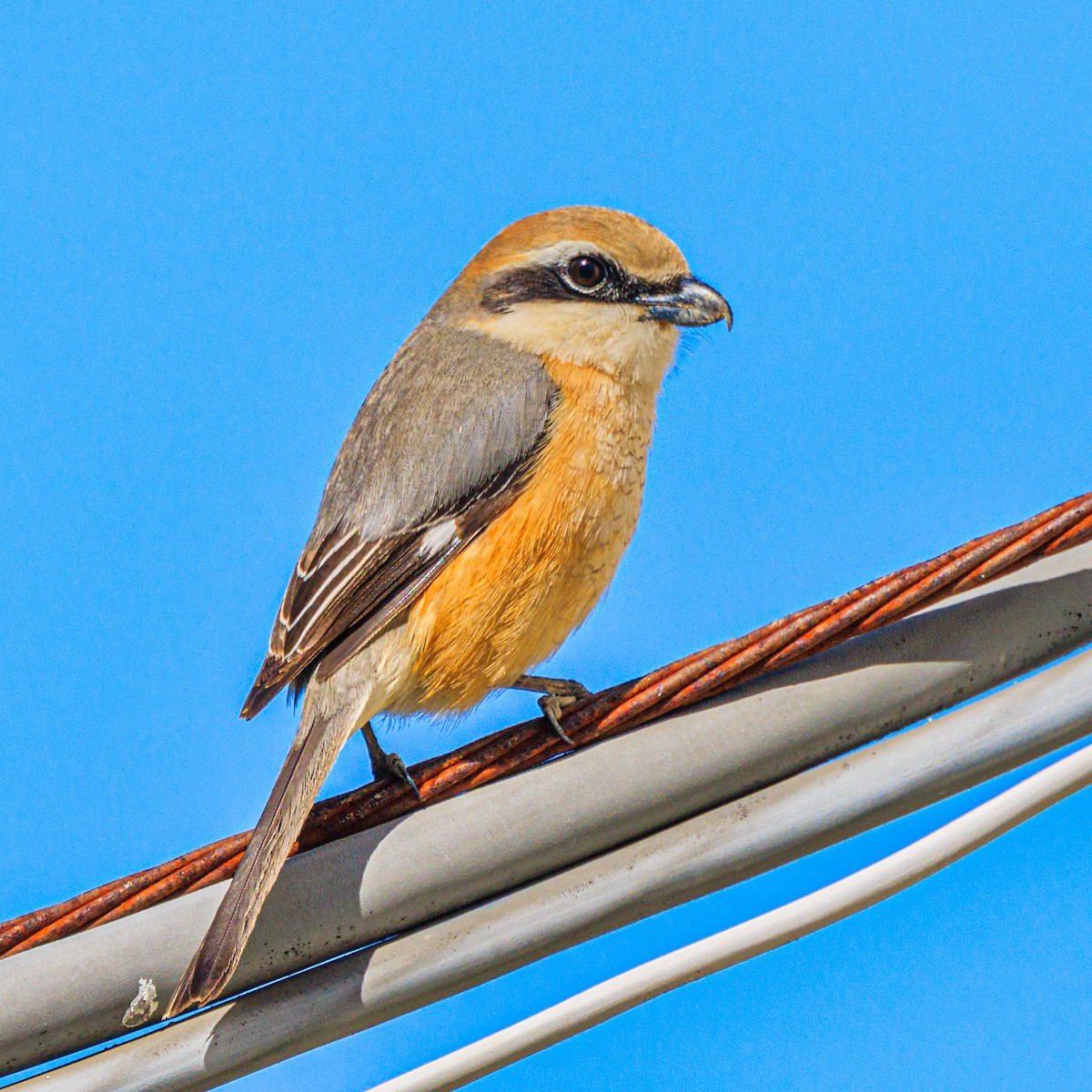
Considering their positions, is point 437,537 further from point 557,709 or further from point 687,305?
point 687,305

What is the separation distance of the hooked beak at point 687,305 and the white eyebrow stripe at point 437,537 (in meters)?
0.80

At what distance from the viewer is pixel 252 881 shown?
2.10m

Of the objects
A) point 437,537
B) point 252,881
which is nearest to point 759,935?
point 252,881

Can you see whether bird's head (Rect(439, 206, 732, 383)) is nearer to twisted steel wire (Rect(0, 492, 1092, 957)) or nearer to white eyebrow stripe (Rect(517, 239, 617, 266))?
white eyebrow stripe (Rect(517, 239, 617, 266))

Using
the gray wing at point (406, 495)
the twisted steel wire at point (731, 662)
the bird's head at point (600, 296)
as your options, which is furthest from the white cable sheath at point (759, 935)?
the bird's head at point (600, 296)

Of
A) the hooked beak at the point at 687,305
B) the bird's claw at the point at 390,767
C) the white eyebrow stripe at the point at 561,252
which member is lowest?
the bird's claw at the point at 390,767

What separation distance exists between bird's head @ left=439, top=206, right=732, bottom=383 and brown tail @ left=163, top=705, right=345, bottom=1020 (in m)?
1.27

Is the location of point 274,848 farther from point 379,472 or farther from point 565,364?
point 565,364

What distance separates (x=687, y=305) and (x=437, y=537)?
0.91 metres

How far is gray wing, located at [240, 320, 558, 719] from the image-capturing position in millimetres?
2969

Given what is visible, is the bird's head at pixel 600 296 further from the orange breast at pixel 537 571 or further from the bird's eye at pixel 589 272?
the orange breast at pixel 537 571

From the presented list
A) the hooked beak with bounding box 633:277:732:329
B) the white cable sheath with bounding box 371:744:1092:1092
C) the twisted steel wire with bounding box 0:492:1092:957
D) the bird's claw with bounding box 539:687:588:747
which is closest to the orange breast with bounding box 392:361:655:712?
the bird's claw with bounding box 539:687:588:747

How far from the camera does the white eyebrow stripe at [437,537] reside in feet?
9.97

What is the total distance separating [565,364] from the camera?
11.1 feet
